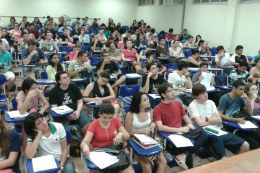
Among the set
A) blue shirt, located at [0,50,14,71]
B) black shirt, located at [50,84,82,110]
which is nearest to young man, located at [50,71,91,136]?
black shirt, located at [50,84,82,110]

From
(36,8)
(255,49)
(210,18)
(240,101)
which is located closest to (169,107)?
(240,101)

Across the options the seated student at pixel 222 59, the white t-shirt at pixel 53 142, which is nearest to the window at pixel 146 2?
the seated student at pixel 222 59

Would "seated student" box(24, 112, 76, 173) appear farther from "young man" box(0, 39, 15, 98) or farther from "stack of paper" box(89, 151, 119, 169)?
"young man" box(0, 39, 15, 98)

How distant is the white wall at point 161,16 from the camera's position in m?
12.4

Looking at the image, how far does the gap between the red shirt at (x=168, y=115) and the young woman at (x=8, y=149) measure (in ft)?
5.33

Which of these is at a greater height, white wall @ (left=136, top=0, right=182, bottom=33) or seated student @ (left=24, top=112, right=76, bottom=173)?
white wall @ (left=136, top=0, right=182, bottom=33)

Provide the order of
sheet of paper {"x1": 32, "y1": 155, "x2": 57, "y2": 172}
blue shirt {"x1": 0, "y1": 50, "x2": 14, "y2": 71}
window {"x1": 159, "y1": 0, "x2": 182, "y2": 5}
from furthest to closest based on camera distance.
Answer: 1. window {"x1": 159, "y1": 0, "x2": 182, "y2": 5}
2. blue shirt {"x1": 0, "y1": 50, "x2": 14, "y2": 71}
3. sheet of paper {"x1": 32, "y1": 155, "x2": 57, "y2": 172}

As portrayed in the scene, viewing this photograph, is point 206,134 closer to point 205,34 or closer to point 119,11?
point 205,34

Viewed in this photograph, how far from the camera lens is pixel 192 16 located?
11273mm

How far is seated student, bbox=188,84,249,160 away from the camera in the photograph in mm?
2857

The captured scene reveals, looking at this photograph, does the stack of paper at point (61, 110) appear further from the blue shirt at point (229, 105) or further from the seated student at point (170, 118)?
the blue shirt at point (229, 105)

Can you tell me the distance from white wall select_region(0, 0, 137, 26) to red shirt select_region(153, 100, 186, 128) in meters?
13.4

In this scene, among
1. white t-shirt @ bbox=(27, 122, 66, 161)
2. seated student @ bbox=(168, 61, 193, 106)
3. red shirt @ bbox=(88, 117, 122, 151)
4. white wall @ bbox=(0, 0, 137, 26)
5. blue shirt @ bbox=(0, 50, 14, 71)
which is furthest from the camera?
white wall @ bbox=(0, 0, 137, 26)

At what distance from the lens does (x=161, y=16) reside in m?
13.8
